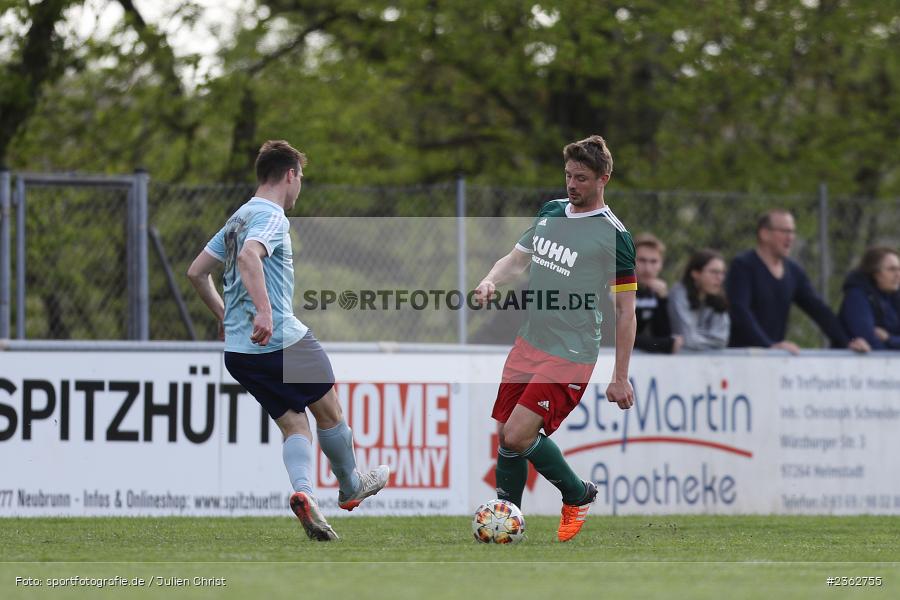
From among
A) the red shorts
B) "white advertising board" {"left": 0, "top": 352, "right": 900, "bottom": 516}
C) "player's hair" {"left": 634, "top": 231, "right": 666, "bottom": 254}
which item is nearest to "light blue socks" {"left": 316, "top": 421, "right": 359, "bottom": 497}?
the red shorts

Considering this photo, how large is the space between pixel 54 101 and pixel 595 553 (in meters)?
11.0

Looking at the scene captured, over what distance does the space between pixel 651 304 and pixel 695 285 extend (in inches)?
14.8

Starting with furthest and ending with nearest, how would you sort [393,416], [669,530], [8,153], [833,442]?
[8,153]
[833,442]
[393,416]
[669,530]

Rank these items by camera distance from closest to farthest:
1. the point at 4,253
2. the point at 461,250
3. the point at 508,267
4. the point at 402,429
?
the point at 508,267
the point at 4,253
the point at 402,429
the point at 461,250

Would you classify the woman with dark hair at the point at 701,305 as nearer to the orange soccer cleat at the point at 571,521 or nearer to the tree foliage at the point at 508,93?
the orange soccer cleat at the point at 571,521

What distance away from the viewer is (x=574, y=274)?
7777 mm

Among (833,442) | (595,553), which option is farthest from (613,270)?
(833,442)

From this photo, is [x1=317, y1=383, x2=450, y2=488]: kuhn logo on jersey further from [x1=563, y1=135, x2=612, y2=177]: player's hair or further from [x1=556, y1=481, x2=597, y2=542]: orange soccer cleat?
[x1=563, y1=135, x2=612, y2=177]: player's hair

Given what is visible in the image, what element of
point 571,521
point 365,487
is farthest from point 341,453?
point 571,521

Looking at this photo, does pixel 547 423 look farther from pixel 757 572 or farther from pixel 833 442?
pixel 833 442

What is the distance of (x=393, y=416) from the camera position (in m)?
10.8

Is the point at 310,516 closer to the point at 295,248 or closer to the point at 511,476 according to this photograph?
the point at 511,476

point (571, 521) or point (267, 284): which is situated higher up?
point (267, 284)

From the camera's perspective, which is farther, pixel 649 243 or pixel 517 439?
pixel 649 243
